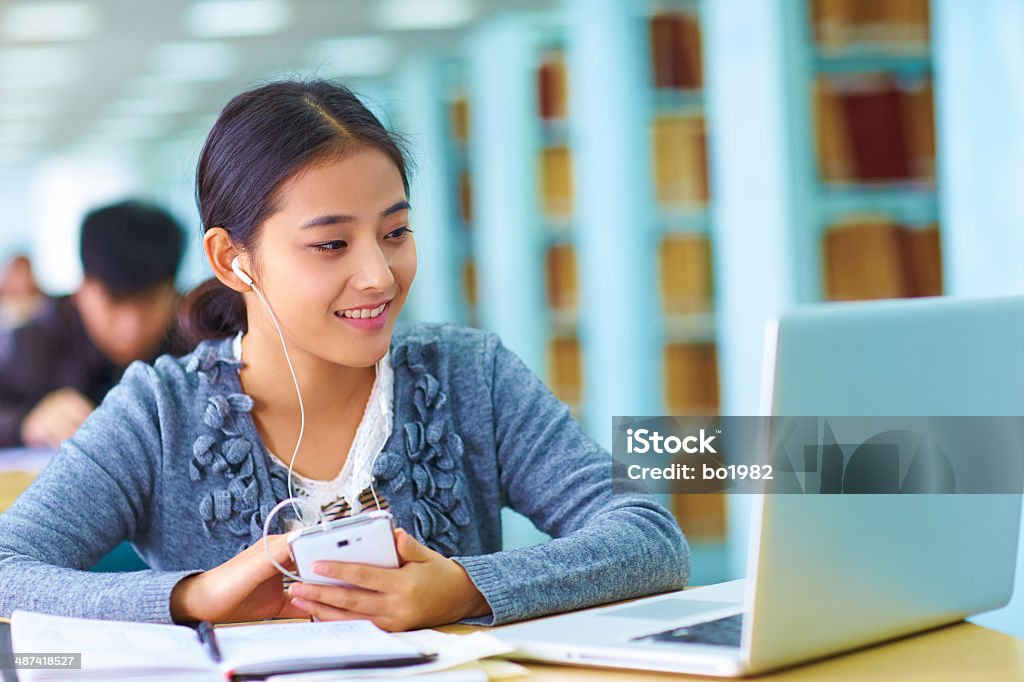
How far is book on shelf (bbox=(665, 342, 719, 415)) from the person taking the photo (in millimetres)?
4539

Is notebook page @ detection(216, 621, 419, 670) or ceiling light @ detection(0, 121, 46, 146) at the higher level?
ceiling light @ detection(0, 121, 46, 146)

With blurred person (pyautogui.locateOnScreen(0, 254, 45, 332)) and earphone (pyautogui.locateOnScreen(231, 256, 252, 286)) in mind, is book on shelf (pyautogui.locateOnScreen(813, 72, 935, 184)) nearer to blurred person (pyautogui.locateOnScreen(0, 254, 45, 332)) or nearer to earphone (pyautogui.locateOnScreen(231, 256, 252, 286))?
earphone (pyautogui.locateOnScreen(231, 256, 252, 286))

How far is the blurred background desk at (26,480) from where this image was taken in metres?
1.71

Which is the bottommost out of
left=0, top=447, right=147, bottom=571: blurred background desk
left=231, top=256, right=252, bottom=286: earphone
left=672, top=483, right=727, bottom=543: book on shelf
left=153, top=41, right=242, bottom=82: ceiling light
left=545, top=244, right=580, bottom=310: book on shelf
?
left=672, top=483, right=727, bottom=543: book on shelf

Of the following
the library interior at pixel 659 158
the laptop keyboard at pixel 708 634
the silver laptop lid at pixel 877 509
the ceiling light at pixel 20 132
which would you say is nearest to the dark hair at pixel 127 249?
the library interior at pixel 659 158

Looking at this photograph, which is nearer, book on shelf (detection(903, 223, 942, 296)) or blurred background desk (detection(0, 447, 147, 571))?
blurred background desk (detection(0, 447, 147, 571))

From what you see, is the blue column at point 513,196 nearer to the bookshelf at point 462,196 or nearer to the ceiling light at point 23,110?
the bookshelf at point 462,196

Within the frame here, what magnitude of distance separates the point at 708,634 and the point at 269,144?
837 millimetres

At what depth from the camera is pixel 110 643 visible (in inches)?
39.9

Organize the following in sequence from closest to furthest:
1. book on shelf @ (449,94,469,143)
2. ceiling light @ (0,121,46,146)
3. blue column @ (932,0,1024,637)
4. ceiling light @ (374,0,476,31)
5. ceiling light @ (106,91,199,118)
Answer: blue column @ (932,0,1024,637), ceiling light @ (374,0,476,31), book on shelf @ (449,94,469,143), ceiling light @ (106,91,199,118), ceiling light @ (0,121,46,146)

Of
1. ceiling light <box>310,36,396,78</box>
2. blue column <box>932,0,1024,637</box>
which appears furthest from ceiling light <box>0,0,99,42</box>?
blue column <box>932,0,1024,637</box>

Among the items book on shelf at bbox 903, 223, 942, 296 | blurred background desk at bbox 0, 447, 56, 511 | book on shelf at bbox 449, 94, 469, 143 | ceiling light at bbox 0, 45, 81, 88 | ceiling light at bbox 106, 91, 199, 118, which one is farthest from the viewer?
ceiling light at bbox 106, 91, 199, 118

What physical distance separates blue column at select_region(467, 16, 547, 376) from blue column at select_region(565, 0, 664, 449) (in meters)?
0.76

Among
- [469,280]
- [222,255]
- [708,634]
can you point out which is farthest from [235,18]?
[708,634]
